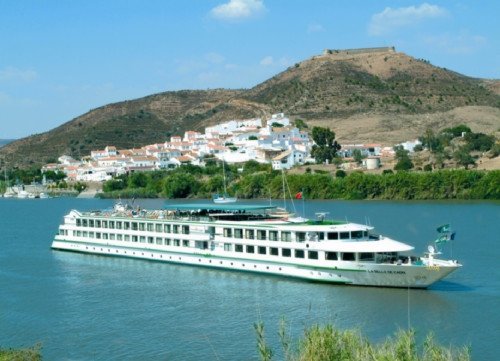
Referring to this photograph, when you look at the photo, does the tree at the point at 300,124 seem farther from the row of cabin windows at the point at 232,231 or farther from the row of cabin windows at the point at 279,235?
the row of cabin windows at the point at 279,235

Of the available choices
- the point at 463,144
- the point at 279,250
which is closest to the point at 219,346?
the point at 279,250

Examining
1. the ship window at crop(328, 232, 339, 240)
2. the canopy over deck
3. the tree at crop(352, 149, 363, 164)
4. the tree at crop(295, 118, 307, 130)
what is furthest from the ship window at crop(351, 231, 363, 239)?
the tree at crop(295, 118, 307, 130)

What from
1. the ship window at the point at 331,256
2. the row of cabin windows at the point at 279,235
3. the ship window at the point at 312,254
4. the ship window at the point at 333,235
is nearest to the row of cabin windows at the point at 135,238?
the row of cabin windows at the point at 279,235

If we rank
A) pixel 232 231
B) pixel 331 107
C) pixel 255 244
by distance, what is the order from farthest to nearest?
pixel 331 107
pixel 232 231
pixel 255 244

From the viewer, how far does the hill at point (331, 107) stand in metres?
110

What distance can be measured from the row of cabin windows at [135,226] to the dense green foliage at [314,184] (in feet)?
76.2

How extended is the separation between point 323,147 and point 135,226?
5119cm

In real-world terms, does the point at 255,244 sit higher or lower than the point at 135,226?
lower

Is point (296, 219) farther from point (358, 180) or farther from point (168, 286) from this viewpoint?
Result: point (358, 180)

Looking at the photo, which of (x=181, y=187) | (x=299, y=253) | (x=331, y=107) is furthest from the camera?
(x=331, y=107)

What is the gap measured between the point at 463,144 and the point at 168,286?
196 feet

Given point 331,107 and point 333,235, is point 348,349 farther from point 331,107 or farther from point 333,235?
point 331,107

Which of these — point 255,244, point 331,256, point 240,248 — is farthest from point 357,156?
point 331,256

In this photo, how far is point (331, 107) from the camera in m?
118
